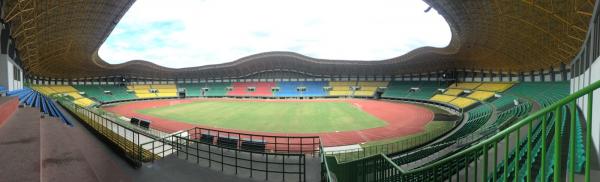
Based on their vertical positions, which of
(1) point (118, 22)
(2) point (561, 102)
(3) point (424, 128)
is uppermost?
(1) point (118, 22)

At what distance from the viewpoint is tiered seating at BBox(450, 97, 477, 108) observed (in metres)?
43.0

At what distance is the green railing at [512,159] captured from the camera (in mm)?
2637

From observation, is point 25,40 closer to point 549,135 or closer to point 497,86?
point 549,135

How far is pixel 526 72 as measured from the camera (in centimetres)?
4538

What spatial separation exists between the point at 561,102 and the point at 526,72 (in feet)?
175

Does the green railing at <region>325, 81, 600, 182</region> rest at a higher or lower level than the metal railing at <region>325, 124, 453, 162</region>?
higher

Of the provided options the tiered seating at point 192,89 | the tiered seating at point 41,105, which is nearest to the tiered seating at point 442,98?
the tiered seating at point 41,105

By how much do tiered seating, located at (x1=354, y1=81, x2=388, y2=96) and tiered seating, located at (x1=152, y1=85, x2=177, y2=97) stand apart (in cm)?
4613

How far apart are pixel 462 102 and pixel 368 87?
30.8m

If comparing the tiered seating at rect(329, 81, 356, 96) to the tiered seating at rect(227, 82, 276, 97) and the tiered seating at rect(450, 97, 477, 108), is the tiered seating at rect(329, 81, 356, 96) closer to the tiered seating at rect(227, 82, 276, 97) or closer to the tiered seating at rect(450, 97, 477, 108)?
the tiered seating at rect(227, 82, 276, 97)

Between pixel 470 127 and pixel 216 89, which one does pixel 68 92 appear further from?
pixel 470 127

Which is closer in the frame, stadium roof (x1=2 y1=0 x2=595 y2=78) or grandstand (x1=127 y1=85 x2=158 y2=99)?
stadium roof (x1=2 y1=0 x2=595 y2=78)

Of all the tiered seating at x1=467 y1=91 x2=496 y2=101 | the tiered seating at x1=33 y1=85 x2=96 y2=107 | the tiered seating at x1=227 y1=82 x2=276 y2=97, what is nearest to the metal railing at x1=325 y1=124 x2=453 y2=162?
the tiered seating at x1=467 y1=91 x2=496 y2=101

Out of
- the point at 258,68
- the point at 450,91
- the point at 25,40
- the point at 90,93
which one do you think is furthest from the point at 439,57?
the point at 90,93
